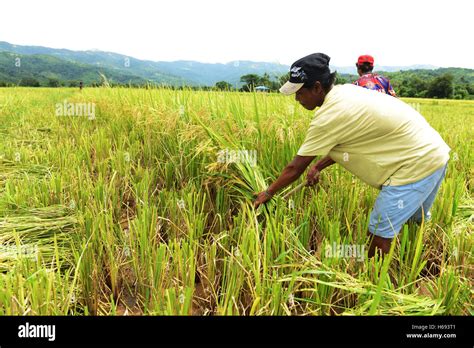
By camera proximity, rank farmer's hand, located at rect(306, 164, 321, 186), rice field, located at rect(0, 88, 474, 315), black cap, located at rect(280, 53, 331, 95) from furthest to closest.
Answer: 1. farmer's hand, located at rect(306, 164, 321, 186)
2. black cap, located at rect(280, 53, 331, 95)
3. rice field, located at rect(0, 88, 474, 315)

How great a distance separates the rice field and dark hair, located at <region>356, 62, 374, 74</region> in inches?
51.1

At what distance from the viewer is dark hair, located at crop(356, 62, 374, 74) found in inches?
163

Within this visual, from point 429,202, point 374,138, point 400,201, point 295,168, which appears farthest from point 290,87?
point 429,202

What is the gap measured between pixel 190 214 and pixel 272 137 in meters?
1.10

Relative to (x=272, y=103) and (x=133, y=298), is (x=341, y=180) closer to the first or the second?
(x=272, y=103)

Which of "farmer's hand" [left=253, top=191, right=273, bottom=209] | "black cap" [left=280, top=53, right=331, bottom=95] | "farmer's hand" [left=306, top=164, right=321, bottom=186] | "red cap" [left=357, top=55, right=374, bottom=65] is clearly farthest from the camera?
"red cap" [left=357, top=55, right=374, bottom=65]

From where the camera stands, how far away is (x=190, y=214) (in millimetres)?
2102

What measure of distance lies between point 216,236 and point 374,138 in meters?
1.24

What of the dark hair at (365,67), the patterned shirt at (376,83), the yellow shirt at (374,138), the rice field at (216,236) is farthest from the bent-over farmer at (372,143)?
the dark hair at (365,67)

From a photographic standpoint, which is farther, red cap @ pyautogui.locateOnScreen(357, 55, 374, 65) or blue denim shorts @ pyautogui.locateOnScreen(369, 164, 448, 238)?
red cap @ pyautogui.locateOnScreen(357, 55, 374, 65)

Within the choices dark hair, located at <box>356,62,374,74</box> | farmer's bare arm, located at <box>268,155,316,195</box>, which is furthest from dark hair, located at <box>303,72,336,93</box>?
dark hair, located at <box>356,62,374,74</box>

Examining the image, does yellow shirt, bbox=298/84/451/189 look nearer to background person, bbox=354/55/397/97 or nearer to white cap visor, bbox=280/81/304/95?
white cap visor, bbox=280/81/304/95
